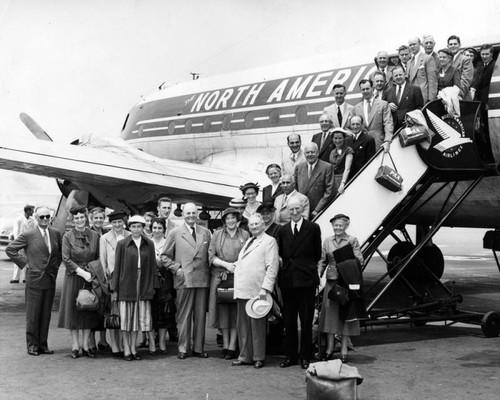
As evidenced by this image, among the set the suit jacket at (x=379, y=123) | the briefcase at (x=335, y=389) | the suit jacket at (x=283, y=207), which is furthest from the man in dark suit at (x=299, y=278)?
the suit jacket at (x=379, y=123)

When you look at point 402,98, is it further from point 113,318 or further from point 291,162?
point 113,318

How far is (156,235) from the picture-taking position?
325 inches

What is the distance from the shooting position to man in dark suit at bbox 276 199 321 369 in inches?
276

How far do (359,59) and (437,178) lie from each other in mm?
3847

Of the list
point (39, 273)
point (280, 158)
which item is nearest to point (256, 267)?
point (39, 273)

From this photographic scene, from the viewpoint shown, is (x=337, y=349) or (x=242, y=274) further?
(x=337, y=349)

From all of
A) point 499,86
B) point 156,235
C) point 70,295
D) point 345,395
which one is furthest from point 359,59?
point 345,395

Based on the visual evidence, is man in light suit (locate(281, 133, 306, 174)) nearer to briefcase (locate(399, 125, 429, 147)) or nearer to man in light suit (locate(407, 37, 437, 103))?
briefcase (locate(399, 125, 429, 147))

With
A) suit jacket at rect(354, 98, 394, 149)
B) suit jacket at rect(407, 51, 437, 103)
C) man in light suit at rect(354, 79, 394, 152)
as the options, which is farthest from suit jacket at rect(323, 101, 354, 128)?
suit jacket at rect(407, 51, 437, 103)

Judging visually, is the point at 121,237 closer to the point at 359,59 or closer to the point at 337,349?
the point at 337,349

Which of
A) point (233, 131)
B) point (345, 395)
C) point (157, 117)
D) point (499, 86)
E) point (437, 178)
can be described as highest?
point (157, 117)

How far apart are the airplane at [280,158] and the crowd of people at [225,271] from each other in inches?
19.3

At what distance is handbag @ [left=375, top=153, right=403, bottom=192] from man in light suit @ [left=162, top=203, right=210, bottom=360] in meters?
2.15

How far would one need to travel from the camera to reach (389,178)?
8.00m
